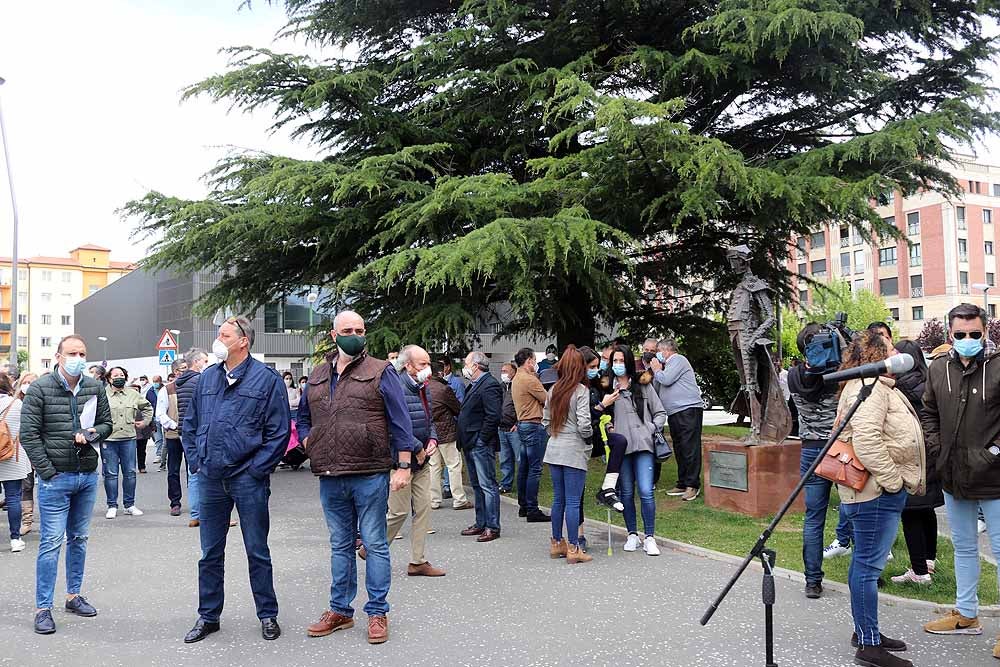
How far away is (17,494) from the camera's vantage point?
28.2 ft

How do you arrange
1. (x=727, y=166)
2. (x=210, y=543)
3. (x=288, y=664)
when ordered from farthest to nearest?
1. (x=727, y=166)
2. (x=210, y=543)
3. (x=288, y=664)

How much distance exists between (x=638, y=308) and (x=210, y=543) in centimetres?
1059

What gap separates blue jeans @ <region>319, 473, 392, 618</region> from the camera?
5.40 metres

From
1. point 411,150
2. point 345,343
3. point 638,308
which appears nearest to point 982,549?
point 345,343

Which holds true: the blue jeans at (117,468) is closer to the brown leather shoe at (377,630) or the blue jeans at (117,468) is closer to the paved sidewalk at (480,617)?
the paved sidewalk at (480,617)

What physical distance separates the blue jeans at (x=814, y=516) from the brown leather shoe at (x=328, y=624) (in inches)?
130

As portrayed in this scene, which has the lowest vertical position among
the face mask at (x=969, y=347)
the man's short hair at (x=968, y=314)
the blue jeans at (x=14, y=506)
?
the blue jeans at (x=14, y=506)

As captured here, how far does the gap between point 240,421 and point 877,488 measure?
390 cm

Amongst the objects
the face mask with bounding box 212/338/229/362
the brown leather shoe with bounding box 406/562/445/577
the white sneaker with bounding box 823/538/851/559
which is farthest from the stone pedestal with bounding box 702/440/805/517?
the face mask with bounding box 212/338/229/362

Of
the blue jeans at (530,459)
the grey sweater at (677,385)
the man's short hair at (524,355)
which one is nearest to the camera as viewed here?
the man's short hair at (524,355)

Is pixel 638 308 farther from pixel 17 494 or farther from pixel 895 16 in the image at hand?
pixel 17 494

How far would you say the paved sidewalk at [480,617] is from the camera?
193 inches

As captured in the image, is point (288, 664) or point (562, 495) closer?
point (288, 664)

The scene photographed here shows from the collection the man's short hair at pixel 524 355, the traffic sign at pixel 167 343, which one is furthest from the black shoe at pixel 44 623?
the traffic sign at pixel 167 343
